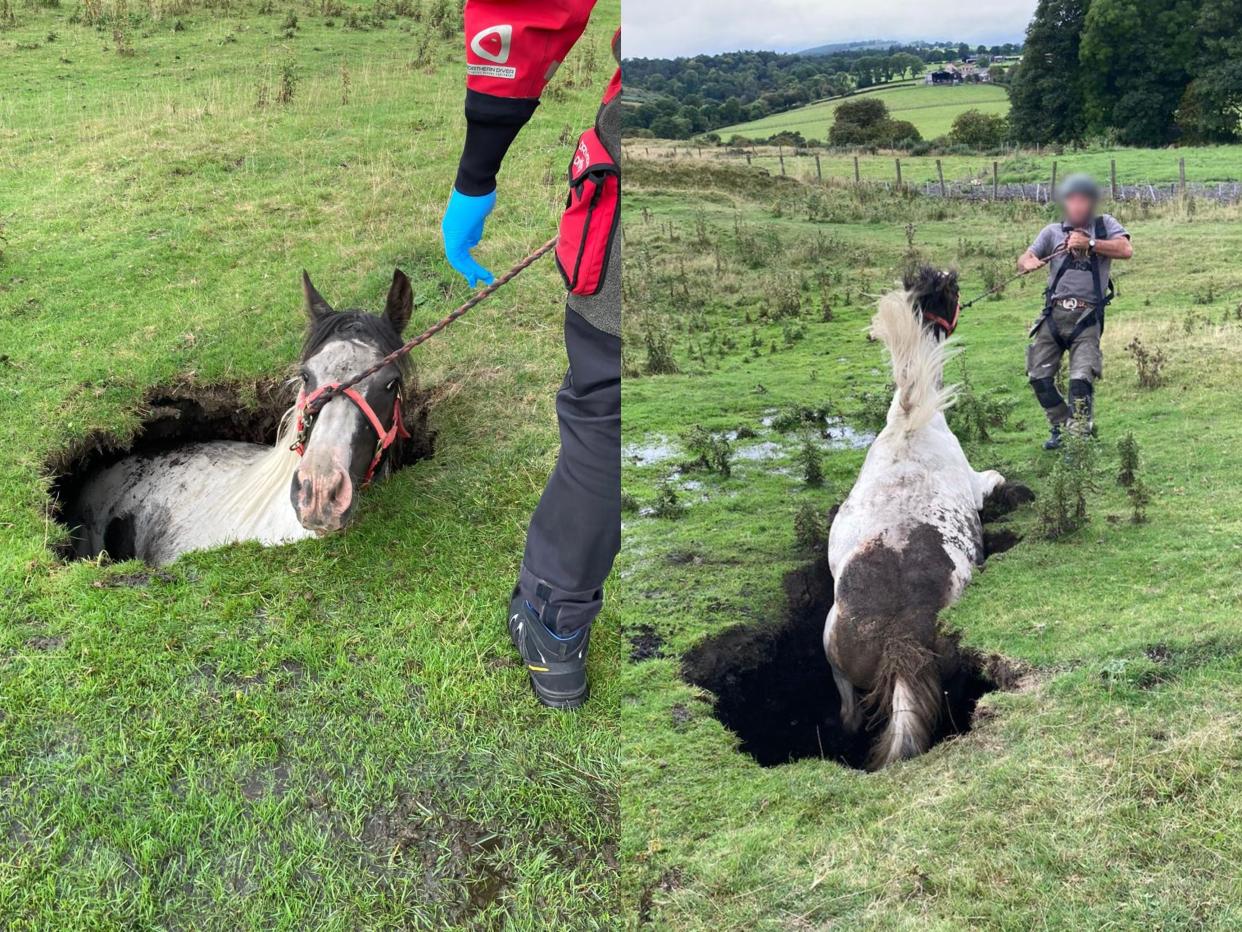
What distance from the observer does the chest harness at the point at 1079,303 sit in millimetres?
2879

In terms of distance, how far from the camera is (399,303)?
14.6ft

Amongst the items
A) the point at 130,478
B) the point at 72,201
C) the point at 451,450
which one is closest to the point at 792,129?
the point at 451,450

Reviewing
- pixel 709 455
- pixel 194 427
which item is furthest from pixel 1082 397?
pixel 194 427

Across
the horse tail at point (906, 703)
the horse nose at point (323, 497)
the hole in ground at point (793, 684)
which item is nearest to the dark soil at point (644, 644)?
the hole in ground at point (793, 684)

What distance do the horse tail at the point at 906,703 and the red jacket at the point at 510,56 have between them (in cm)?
189

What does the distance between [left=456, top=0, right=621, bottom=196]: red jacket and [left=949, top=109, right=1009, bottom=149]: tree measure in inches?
55.4

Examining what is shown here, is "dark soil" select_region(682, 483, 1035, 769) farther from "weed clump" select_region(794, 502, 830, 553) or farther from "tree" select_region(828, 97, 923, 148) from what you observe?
"tree" select_region(828, 97, 923, 148)

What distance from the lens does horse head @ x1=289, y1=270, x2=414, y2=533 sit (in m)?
3.66

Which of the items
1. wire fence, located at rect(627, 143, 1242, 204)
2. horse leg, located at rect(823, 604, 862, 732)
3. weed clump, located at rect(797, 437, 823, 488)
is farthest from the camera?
weed clump, located at rect(797, 437, 823, 488)

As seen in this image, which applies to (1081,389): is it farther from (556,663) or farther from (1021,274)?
(556,663)

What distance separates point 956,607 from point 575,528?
48.3 inches

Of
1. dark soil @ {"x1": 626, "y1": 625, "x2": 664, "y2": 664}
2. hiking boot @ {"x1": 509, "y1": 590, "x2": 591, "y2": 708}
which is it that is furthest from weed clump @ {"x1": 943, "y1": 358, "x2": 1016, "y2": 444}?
hiking boot @ {"x1": 509, "y1": 590, "x2": 591, "y2": 708}

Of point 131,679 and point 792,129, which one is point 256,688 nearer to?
point 131,679

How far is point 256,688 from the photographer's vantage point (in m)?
3.24
